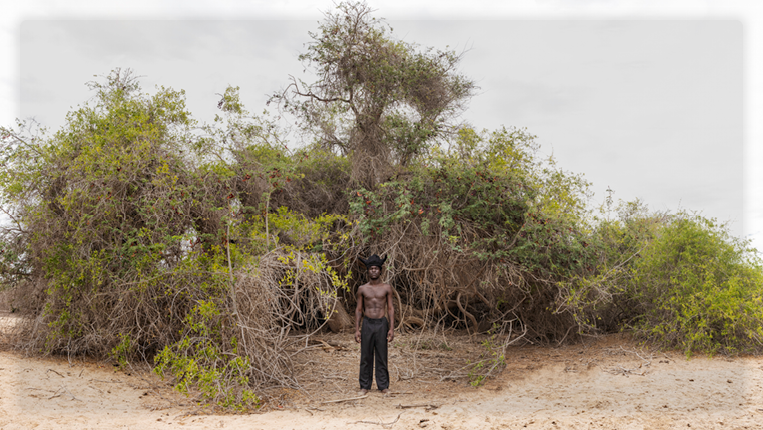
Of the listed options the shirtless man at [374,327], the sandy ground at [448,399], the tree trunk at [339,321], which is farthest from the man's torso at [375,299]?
the tree trunk at [339,321]

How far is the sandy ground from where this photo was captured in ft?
17.7

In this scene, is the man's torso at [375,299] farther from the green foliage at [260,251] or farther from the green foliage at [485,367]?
the green foliage at [485,367]

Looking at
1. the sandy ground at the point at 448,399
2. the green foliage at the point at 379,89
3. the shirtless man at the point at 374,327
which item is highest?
the green foliage at the point at 379,89

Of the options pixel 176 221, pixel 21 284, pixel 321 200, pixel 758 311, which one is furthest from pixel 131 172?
pixel 758 311

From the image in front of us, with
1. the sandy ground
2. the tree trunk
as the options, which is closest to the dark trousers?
the sandy ground

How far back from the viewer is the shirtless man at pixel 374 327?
660cm

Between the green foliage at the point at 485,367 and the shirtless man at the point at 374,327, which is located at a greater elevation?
the shirtless man at the point at 374,327

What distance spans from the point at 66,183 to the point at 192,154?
6.41 feet

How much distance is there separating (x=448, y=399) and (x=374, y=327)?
1.37m

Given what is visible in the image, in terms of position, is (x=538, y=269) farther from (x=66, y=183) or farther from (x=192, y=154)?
(x=66, y=183)

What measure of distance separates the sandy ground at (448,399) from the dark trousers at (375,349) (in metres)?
0.20

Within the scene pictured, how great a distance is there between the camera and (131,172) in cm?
719

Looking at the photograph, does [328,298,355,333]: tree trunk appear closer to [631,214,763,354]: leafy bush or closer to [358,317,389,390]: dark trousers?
[358,317,389,390]: dark trousers

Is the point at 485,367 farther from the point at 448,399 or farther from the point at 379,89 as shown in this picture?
the point at 379,89
